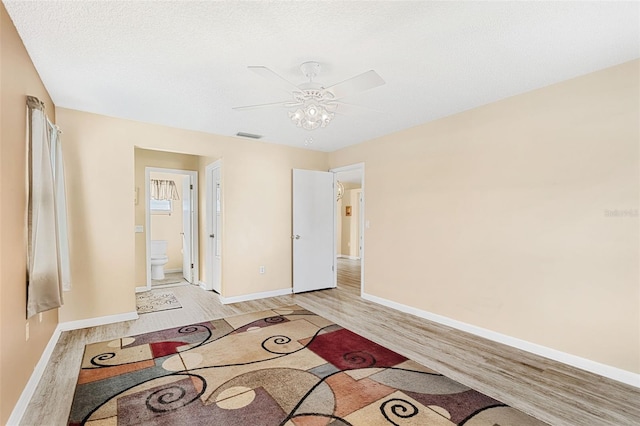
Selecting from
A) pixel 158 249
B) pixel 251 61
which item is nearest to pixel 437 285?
pixel 251 61

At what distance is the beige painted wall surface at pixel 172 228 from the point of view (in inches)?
271

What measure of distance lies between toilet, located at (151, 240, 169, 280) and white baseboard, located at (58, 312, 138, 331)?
243cm

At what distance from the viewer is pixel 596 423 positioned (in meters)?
1.91

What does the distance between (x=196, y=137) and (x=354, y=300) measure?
340cm

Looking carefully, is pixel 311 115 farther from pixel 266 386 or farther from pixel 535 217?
pixel 535 217

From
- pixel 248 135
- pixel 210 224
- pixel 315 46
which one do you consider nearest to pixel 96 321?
pixel 210 224

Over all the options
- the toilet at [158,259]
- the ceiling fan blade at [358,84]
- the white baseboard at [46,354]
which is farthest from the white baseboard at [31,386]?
the toilet at [158,259]

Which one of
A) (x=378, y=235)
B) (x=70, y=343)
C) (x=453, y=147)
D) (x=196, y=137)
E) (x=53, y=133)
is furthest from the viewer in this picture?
(x=378, y=235)

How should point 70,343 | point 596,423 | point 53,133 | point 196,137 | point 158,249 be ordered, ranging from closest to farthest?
1. point 596,423
2. point 53,133
3. point 70,343
4. point 196,137
5. point 158,249

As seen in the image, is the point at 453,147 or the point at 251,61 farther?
the point at 453,147

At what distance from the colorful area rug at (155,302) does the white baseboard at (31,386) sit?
124 cm

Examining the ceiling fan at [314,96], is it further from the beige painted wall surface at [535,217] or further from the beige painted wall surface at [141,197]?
the beige painted wall surface at [141,197]

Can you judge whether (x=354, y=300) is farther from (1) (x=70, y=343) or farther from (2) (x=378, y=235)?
(1) (x=70, y=343)

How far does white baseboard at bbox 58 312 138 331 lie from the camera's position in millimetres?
3426
